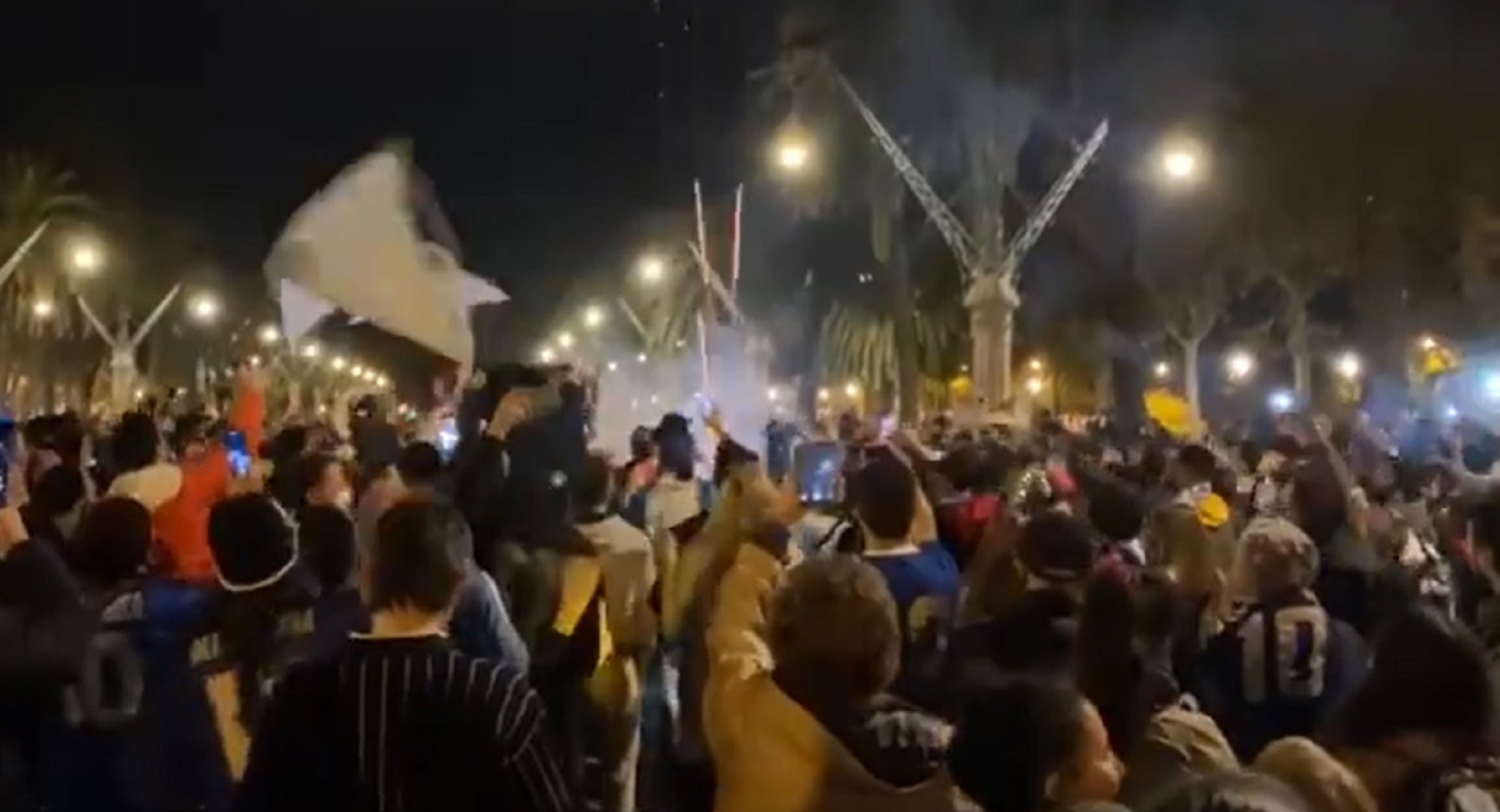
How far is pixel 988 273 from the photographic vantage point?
3117cm

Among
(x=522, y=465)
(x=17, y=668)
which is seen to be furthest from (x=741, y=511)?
(x=17, y=668)

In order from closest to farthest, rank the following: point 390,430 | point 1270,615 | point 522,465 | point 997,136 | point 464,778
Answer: point 464,778, point 1270,615, point 522,465, point 390,430, point 997,136

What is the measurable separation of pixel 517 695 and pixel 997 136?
30.8m

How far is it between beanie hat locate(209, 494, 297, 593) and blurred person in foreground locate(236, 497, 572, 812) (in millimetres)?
1505

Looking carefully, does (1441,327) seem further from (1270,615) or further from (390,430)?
(1270,615)

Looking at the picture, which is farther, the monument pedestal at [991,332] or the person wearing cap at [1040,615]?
the monument pedestal at [991,332]

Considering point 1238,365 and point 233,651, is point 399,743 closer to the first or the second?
point 233,651

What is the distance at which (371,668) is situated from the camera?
14.6 feet

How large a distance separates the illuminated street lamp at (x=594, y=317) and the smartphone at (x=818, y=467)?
7363 cm

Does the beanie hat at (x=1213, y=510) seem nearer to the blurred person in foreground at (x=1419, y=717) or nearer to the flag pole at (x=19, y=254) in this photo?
the blurred person in foreground at (x=1419, y=717)

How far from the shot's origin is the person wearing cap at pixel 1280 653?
22.3 ft

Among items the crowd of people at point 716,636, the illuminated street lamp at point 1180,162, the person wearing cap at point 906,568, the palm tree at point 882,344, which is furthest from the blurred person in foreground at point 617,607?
the palm tree at point 882,344

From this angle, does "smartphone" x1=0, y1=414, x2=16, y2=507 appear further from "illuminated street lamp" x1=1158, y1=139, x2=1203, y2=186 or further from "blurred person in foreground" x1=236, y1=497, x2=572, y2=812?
"illuminated street lamp" x1=1158, y1=139, x2=1203, y2=186

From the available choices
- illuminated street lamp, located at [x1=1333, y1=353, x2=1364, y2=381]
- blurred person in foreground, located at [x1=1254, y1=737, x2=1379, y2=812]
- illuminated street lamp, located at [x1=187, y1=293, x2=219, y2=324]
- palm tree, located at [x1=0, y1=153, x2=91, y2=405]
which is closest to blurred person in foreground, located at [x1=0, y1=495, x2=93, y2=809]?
blurred person in foreground, located at [x1=1254, y1=737, x2=1379, y2=812]
